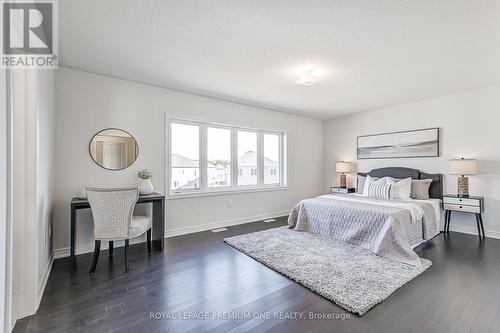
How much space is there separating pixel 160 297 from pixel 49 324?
78cm

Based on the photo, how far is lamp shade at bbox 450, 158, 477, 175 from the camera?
12.1ft

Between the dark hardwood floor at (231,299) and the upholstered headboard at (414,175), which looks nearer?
the dark hardwood floor at (231,299)

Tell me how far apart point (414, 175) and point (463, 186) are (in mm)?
737

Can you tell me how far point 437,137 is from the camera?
170 inches

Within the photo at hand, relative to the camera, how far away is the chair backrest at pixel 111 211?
2.55m

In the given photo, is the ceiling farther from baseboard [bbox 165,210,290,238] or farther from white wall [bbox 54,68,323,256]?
baseboard [bbox 165,210,290,238]

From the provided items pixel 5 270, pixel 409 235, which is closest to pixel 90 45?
pixel 5 270

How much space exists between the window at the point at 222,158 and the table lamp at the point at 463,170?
10.1 ft

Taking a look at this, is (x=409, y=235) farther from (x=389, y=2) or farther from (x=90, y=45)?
(x=90, y=45)

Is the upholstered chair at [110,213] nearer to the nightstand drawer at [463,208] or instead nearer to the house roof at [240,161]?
the house roof at [240,161]

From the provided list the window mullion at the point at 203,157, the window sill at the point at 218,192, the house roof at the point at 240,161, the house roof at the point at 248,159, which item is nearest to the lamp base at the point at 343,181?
the window sill at the point at 218,192

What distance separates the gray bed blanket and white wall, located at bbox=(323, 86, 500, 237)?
3.26ft

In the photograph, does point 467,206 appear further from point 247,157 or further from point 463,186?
point 247,157

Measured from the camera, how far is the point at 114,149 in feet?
11.2
